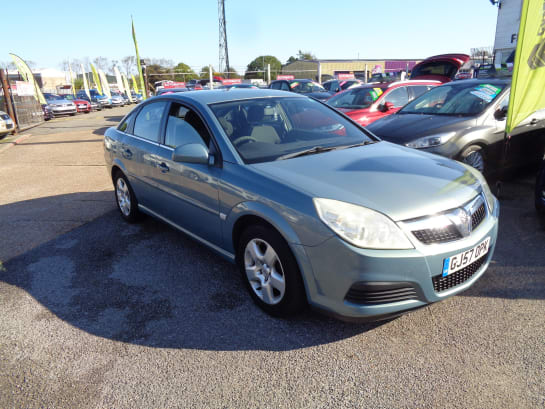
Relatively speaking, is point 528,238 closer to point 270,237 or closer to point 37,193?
point 270,237

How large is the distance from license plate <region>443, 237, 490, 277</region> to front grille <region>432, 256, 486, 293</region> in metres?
0.03

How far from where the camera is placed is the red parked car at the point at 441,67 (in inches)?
494

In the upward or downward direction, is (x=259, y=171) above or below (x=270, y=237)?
above

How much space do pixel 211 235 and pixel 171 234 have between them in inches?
57.6

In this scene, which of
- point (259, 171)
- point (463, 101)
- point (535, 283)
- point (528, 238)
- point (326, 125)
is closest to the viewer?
point (259, 171)

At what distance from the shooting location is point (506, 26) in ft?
121

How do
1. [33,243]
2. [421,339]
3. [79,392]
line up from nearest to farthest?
[79,392]
[421,339]
[33,243]

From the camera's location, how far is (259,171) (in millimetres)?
2938

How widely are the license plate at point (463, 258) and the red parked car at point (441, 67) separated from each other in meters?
11.1

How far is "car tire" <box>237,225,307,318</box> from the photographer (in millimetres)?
2648

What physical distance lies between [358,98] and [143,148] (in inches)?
251

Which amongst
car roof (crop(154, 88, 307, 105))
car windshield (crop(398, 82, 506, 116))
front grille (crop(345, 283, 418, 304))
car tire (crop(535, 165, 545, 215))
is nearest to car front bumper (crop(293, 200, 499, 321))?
front grille (crop(345, 283, 418, 304))

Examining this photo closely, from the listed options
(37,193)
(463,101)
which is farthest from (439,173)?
(37,193)

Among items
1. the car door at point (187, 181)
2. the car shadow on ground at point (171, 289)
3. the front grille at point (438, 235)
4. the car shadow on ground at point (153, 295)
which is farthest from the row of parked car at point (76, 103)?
the front grille at point (438, 235)
